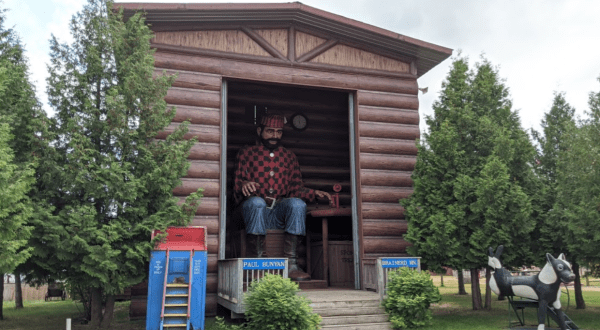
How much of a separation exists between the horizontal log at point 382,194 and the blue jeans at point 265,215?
158 centimetres

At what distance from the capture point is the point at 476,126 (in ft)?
34.2

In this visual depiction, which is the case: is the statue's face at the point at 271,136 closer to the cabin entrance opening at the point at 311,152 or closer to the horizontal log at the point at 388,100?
the cabin entrance opening at the point at 311,152

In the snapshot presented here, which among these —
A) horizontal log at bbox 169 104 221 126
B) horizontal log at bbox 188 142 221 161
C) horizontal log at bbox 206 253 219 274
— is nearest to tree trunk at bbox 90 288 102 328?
horizontal log at bbox 206 253 219 274

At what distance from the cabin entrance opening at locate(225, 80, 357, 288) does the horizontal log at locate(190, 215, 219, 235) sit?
6.62ft

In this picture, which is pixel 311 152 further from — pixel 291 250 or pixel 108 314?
pixel 108 314

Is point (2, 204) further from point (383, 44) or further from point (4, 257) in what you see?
point (383, 44)

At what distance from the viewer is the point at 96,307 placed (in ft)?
27.5

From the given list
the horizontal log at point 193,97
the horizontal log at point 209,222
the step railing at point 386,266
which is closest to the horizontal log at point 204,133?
the horizontal log at point 193,97

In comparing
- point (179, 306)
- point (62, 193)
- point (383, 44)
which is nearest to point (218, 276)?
point (179, 306)

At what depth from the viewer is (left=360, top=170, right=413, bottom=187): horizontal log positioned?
11055 mm

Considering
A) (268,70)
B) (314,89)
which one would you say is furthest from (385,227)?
(268,70)

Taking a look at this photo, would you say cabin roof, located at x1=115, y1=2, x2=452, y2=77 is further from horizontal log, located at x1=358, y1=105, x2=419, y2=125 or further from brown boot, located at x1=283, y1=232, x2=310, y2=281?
brown boot, located at x1=283, y1=232, x2=310, y2=281

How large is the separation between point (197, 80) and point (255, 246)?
4.01m

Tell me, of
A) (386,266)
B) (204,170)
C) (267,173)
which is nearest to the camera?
(386,266)
